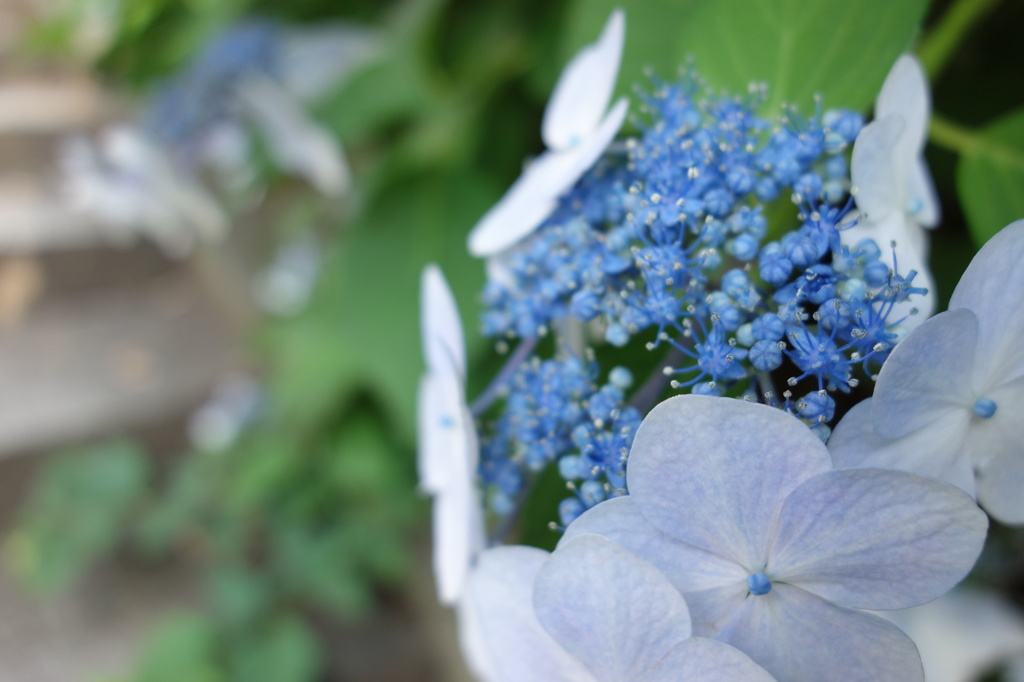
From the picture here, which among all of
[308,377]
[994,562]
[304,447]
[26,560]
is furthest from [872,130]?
[26,560]

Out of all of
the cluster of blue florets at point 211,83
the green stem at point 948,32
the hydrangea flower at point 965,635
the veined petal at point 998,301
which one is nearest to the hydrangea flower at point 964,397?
the veined petal at point 998,301

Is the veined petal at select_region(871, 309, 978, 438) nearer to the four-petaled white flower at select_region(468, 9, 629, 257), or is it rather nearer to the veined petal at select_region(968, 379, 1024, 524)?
the veined petal at select_region(968, 379, 1024, 524)

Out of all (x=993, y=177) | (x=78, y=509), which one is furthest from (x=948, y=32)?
(x=78, y=509)

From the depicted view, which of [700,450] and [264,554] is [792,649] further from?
[264,554]

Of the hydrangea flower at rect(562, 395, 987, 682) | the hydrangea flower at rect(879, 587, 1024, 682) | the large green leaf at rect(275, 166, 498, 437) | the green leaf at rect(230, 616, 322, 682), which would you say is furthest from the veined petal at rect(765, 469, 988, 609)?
the green leaf at rect(230, 616, 322, 682)

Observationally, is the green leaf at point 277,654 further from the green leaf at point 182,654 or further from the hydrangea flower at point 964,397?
the hydrangea flower at point 964,397
